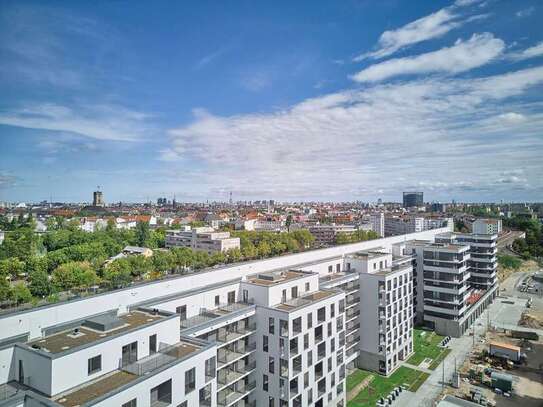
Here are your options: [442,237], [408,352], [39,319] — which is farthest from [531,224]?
[39,319]

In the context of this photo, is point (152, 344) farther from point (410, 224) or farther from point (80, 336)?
point (410, 224)

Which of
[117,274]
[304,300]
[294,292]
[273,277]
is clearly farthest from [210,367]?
[117,274]

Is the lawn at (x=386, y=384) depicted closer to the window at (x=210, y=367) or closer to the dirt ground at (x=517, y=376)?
the dirt ground at (x=517, y=376)

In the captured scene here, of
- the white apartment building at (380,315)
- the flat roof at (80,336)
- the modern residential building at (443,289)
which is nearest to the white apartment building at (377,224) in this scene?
the modern residential building at (443,289)

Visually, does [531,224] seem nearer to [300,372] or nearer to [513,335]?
[513,335]

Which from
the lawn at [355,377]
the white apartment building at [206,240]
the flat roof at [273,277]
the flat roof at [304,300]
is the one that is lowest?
the lawn at [355,377]

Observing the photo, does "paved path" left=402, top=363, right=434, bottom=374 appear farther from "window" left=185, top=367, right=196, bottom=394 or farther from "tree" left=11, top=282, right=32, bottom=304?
"tree" left=11, top=282, right=32, bottom=304
